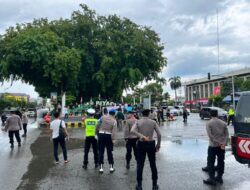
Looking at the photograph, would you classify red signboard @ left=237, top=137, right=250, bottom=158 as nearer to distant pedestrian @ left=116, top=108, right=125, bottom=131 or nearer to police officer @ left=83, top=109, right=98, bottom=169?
police officer @ left=83, top=109, right=98, bottom=169

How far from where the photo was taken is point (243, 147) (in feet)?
25.8

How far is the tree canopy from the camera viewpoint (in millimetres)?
33594

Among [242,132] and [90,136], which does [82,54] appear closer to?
[90,136]

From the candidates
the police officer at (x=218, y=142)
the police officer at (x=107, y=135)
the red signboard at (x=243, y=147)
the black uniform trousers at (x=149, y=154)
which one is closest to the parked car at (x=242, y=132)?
the red signboard at (x=243, y=147)

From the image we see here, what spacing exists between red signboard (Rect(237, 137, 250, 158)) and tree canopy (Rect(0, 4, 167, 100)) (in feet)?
88.5

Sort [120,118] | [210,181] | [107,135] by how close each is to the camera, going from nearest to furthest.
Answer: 1. [210,181]
2. [107,135]
3. [120,118]

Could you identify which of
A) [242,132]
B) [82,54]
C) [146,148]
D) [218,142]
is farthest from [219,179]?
[82,54]

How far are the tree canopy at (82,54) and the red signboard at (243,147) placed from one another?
88.5 ft

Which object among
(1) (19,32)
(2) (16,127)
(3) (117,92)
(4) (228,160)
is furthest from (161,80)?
(4) (228,160)

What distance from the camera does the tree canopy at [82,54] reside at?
110ft

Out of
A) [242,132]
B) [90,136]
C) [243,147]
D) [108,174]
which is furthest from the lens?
[90,136]

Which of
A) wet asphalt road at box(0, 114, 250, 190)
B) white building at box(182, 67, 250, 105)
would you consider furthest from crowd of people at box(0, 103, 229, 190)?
white building at box(182, 67, 250, 105)

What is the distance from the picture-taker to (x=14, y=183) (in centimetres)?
900

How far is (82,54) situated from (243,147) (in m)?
31.8
